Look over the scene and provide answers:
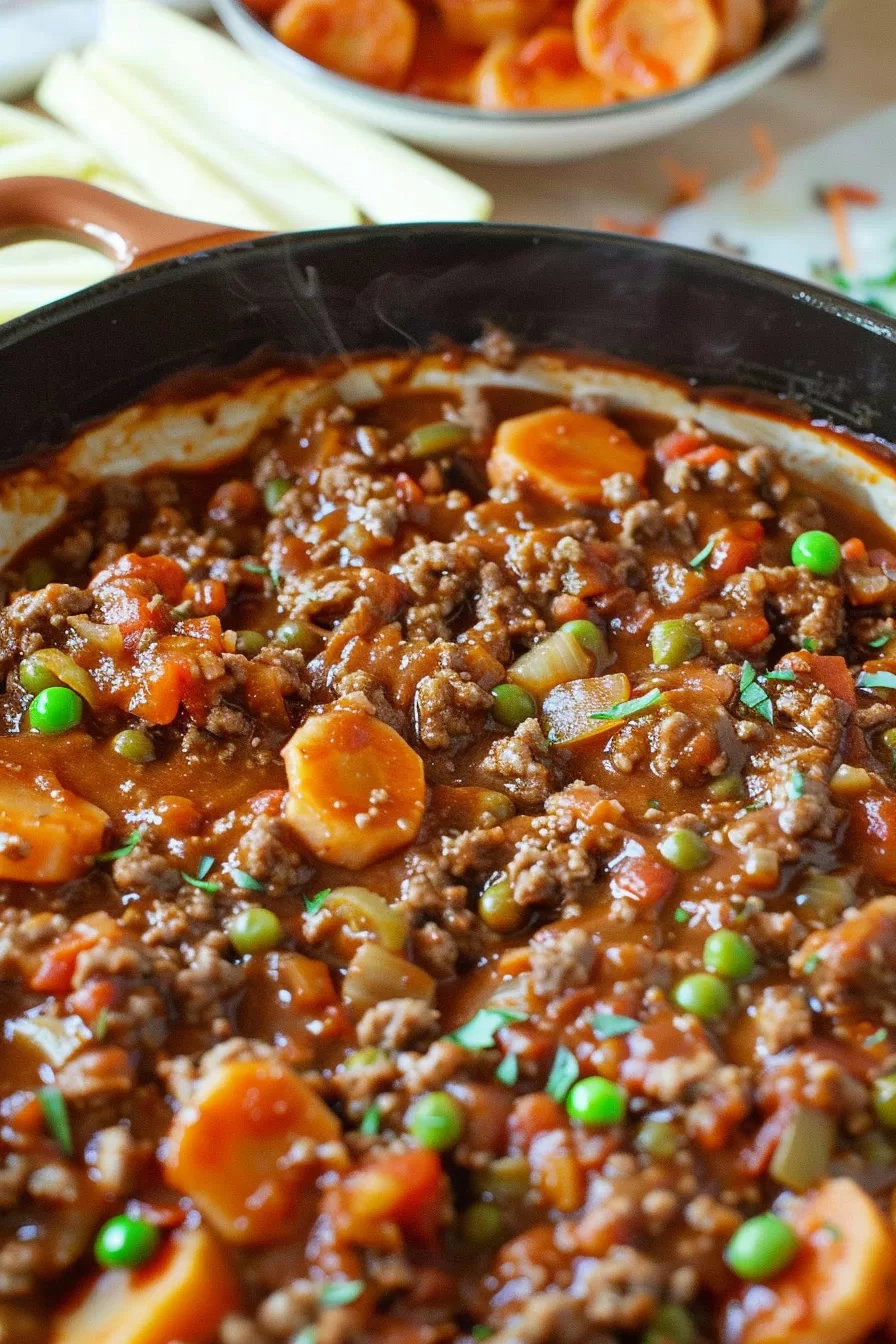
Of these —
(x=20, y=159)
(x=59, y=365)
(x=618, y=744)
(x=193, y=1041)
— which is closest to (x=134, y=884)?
(x=193, y=1041)

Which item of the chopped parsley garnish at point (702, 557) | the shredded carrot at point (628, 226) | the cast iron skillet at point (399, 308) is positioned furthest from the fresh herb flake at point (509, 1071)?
the shredded carrot at point (628, 226)

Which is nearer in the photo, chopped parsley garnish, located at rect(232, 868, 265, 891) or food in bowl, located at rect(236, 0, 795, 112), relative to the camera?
chopped parsley garnish, located at rect(232, 868, 265, 891)

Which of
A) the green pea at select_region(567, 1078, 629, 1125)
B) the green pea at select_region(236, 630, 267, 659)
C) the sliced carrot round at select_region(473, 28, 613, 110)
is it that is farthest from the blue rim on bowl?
the green pea at select_region(567, 1078, 629, 1125)

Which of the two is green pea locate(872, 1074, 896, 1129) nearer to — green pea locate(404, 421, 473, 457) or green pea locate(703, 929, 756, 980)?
green pea locate(703, 929, 756, 980)

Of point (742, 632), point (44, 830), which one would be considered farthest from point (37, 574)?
point (742, 632)

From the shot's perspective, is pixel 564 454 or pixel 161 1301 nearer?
pixel 161 1301

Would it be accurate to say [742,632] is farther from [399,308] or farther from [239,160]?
[239,160]

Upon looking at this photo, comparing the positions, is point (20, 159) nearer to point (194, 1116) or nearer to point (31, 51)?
point (31, 51)
